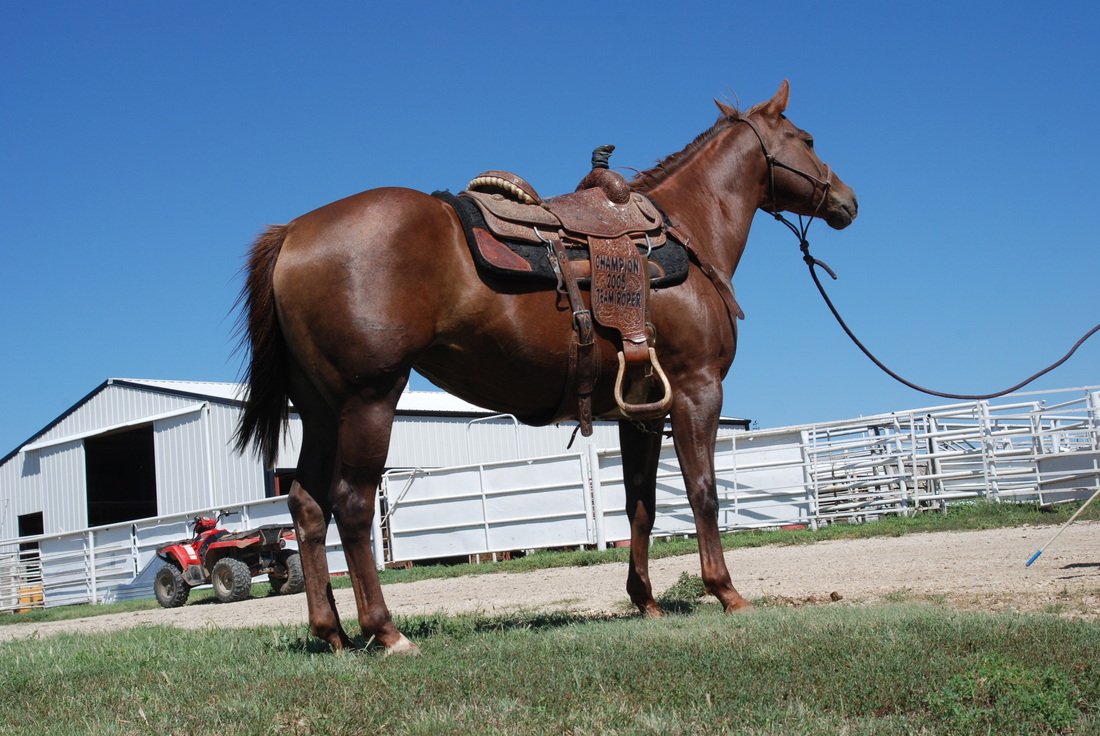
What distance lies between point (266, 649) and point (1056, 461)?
1493cm

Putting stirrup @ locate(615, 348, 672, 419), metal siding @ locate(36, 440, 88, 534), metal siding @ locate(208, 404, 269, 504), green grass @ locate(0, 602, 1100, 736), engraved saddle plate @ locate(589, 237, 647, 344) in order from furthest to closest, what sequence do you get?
metal siding @ locate(36, 440, 88, 534), metal siding @ locate(208, 404, 269, 504), stirrup @ locate(615, 348, 672, 419), engraved saddle plate @ locate(589, 237, 647, 344), green grass @ locate(0, 602, 1100, 736)

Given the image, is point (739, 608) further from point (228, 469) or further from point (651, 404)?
point (228, 469)

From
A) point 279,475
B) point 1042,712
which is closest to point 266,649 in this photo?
point 1042,712

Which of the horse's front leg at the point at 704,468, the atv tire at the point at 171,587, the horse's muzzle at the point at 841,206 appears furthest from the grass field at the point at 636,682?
the atv tire at the point at 171,587

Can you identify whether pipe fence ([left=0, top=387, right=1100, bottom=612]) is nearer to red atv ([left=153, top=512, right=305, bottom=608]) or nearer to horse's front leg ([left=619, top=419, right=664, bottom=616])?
red atv ([left=153, top=512, right=305, bottom=608])

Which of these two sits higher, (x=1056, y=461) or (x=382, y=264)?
(x=382, y=264)

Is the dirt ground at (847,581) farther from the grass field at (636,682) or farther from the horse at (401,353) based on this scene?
the horse at (401,353)

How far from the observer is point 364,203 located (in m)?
4.83

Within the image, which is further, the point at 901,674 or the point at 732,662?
the point at 732,662

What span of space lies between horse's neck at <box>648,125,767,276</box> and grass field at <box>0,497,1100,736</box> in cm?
252

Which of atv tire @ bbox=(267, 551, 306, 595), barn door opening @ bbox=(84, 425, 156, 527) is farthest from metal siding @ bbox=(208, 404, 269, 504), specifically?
atv tire @ bbox=(267, 551, 306, 595)

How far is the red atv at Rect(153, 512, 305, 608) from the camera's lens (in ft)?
48.3

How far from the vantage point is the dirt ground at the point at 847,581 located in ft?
19.5

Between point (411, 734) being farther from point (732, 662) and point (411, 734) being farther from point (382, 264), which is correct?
point (382, 264)
